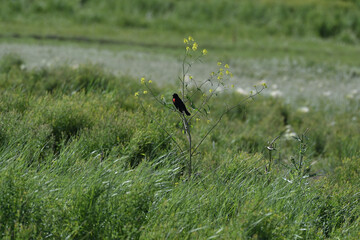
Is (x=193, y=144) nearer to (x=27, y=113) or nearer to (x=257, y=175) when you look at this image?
(x=257, y=175)

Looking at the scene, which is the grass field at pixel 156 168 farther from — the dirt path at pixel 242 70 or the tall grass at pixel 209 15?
the tall grass at pixel 209 15

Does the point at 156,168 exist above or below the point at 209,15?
above

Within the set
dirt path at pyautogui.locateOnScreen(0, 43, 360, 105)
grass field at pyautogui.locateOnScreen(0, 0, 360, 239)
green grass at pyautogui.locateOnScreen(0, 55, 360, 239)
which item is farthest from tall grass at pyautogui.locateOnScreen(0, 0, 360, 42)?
green grass at pyautogui.locateOnScreen(0, 55, 360, 239)

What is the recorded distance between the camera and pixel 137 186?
331cm

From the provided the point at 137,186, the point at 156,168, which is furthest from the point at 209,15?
the point at 137,186

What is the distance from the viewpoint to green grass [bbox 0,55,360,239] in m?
3.04

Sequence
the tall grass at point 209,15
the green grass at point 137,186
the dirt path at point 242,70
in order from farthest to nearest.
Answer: the tall grass at point 209,15 < the dirt path at point 242,70 < the green grass at point 137,186

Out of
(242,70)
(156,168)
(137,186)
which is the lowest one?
(242,70)

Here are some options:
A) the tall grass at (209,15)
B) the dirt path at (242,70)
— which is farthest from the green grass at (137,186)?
the tall grass at (209,15)

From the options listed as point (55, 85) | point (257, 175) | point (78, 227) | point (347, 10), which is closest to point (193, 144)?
point (257, 175)

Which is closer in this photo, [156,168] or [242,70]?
[156,168]

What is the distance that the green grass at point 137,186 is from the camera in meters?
3.04

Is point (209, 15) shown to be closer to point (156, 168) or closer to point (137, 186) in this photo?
point (156, 168)

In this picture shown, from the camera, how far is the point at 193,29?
2259 cm
